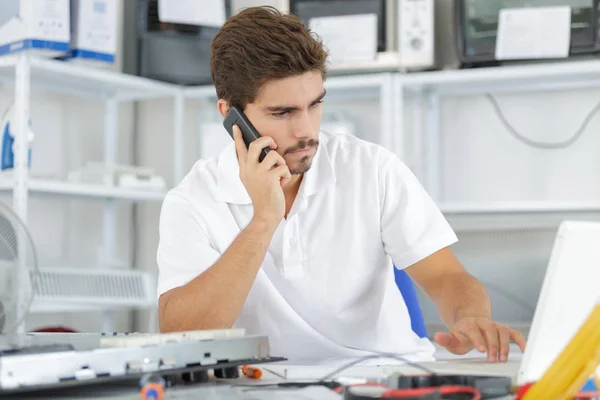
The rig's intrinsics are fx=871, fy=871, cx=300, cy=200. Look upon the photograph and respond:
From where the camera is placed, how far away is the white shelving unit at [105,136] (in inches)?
89.0

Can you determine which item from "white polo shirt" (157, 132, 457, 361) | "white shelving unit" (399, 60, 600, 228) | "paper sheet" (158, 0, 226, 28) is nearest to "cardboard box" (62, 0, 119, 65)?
"paper sheet" (158, 0, 226, 28)

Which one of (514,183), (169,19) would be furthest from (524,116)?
(169,19)

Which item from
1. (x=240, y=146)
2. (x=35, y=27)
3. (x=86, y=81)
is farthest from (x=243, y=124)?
(x=86, y=81)

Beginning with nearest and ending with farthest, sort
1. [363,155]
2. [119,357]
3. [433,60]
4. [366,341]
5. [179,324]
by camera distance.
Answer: [119,357]
[179,324]
[366,341]
[363,155]
[433,60]

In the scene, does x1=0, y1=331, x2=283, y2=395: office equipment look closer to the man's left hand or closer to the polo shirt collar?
the man's left hand

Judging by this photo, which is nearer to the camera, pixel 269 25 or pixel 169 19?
pixel 269 25

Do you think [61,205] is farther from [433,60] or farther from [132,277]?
[433,60]

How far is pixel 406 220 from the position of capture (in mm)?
1592

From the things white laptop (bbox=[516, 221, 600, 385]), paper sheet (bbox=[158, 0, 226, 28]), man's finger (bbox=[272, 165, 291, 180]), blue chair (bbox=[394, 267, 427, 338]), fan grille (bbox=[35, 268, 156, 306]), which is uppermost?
paper sheet (bbox=[158, 0, 226, 28])

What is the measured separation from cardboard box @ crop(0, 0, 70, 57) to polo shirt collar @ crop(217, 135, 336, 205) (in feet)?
2.91

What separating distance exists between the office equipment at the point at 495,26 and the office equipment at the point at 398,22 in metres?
0.09

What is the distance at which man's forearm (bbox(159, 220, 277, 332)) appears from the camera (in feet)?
4.72

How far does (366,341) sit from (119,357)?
81 centimetres

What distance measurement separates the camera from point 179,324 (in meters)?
1.45
